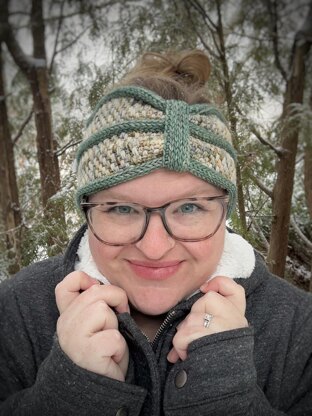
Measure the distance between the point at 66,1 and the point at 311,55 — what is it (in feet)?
5.27

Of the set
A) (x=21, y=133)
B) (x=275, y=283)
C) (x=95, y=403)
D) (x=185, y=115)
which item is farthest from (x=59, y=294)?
(x=21, y=133)

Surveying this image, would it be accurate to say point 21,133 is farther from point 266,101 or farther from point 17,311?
point 17,311

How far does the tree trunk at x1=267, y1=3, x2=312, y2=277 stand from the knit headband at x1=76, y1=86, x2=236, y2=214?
1449mm

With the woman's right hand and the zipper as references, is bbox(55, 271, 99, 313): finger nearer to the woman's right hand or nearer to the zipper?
the woman's right hand

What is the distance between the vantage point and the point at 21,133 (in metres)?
3.73

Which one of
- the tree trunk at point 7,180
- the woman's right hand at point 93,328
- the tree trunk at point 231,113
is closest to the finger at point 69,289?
the woman's right hand at point 93,328

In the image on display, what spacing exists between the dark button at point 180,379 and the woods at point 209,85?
60.1 inches

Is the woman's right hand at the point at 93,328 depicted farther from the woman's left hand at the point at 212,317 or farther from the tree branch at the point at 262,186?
the tree branch at the point at 262,186

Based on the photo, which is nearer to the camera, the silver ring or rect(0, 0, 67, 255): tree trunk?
the silver ring

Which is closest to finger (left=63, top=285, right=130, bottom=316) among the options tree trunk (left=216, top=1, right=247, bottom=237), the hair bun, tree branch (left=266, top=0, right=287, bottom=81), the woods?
the hair bun

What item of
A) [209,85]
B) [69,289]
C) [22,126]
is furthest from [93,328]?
[22,126]

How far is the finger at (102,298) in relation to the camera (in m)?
1.03

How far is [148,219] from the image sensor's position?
41.6 inches

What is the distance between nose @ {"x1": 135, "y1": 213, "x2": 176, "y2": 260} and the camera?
1037mm
